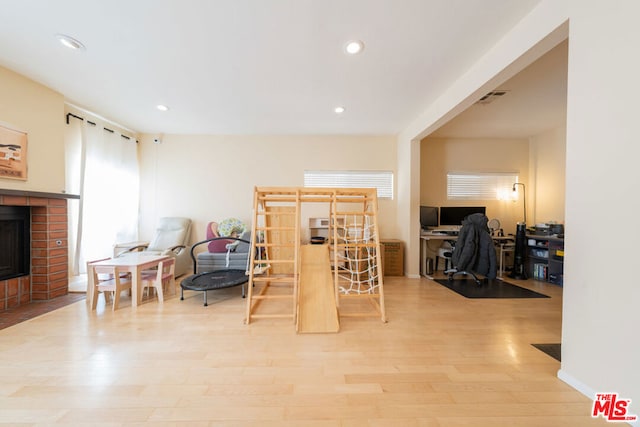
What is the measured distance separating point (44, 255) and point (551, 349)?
577cm

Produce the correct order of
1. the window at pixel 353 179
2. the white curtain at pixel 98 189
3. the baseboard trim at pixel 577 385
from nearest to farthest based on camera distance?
the baseboard trim at pixel 577 385, the white curtain at pixel 98 189, the window at pixel 353 179

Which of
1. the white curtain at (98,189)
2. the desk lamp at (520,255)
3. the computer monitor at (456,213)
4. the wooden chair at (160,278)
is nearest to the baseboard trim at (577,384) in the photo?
the desk lamp at (520,255)

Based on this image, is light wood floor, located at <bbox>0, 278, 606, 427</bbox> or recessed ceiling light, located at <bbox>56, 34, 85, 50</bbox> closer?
light wood floor, located at <bbox>0, 278, 606, 427</bbox>

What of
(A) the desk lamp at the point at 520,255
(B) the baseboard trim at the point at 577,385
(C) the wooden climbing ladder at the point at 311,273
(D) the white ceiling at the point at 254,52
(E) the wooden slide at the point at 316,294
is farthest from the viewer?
(A) the desk lamp at the point at 520,255

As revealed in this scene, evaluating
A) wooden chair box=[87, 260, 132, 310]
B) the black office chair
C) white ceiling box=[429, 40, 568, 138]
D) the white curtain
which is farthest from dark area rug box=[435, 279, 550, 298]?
the white curtain

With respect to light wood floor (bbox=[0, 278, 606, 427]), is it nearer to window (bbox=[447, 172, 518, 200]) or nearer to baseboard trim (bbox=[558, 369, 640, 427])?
baseboard trim (bbox=[558, 369, 640, 427])

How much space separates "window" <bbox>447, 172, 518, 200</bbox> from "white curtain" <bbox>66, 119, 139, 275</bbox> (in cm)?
649

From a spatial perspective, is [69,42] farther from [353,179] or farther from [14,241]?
[353,179]

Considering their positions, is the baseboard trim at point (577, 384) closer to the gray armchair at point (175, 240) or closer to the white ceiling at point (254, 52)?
the white ceiling at point (254, 52)

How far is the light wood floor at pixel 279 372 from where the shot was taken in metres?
1.36

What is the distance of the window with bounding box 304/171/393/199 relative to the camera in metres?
4.98

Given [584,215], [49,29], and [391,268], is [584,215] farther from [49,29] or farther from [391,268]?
[49,29]

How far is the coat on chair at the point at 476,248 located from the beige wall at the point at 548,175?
77.7 inches

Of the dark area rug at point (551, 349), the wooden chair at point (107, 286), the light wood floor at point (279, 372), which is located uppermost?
the wooden chair at point (107, 286)
